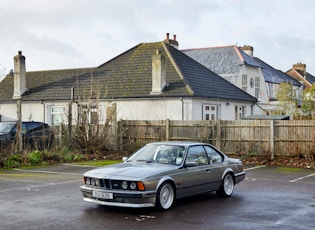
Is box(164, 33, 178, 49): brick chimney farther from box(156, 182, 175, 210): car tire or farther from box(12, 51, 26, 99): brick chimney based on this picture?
box(156, 182, 175, 210): car tire

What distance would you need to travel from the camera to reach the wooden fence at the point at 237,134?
2217 centimetres

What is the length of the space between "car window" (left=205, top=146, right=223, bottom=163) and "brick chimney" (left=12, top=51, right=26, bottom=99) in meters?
25.4

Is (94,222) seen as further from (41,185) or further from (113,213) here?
(41,185)

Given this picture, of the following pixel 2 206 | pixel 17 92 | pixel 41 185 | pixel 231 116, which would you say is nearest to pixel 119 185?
pixel 2 206

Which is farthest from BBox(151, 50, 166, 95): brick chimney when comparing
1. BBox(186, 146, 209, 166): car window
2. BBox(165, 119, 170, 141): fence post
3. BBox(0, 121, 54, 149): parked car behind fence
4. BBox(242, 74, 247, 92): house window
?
BBox(186, 146, 209, 166): car window

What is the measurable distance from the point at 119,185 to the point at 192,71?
2320cm

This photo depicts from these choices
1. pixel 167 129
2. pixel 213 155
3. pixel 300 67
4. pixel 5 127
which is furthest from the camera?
pixel 300 67

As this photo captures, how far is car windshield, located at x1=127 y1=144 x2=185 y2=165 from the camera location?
11.5 meters

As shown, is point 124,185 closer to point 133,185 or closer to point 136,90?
point 133,185

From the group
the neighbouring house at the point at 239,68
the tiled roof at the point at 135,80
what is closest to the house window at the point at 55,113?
the tiled roof at the point at 135,80

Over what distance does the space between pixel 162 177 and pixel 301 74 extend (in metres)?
64.8

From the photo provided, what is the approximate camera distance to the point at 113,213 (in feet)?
33.8

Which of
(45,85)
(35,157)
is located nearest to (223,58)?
(45,85)

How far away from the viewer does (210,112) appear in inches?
1238
